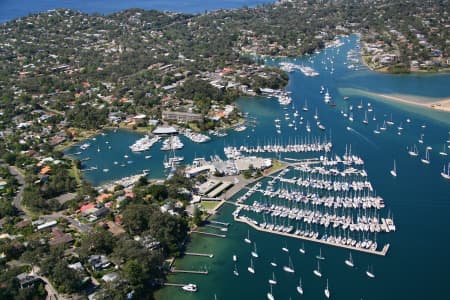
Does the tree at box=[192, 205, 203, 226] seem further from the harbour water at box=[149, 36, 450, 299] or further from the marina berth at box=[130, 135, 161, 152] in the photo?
the marina berth at box=[130, 135, 161, 152]

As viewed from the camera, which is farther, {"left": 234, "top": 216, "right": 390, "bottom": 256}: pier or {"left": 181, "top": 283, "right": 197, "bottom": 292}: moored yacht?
{"left": 234, "top": 216, "right": 390, "bottom": 256}: pier

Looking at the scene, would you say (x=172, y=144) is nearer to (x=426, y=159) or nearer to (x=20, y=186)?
(x=20, y=186)

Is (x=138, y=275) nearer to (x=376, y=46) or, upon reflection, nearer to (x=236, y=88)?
(x=236, y=88)

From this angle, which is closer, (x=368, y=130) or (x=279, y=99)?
(x=368, y=130)

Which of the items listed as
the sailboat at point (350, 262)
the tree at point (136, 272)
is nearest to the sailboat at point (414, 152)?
the sailboat at point (350, 262)

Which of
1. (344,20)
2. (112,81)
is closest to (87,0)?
(344,20)

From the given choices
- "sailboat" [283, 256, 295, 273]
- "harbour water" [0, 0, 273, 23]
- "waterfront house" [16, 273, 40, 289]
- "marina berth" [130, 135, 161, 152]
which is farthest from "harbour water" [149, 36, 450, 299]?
"harbour water" [0, 0, 273, 23]
